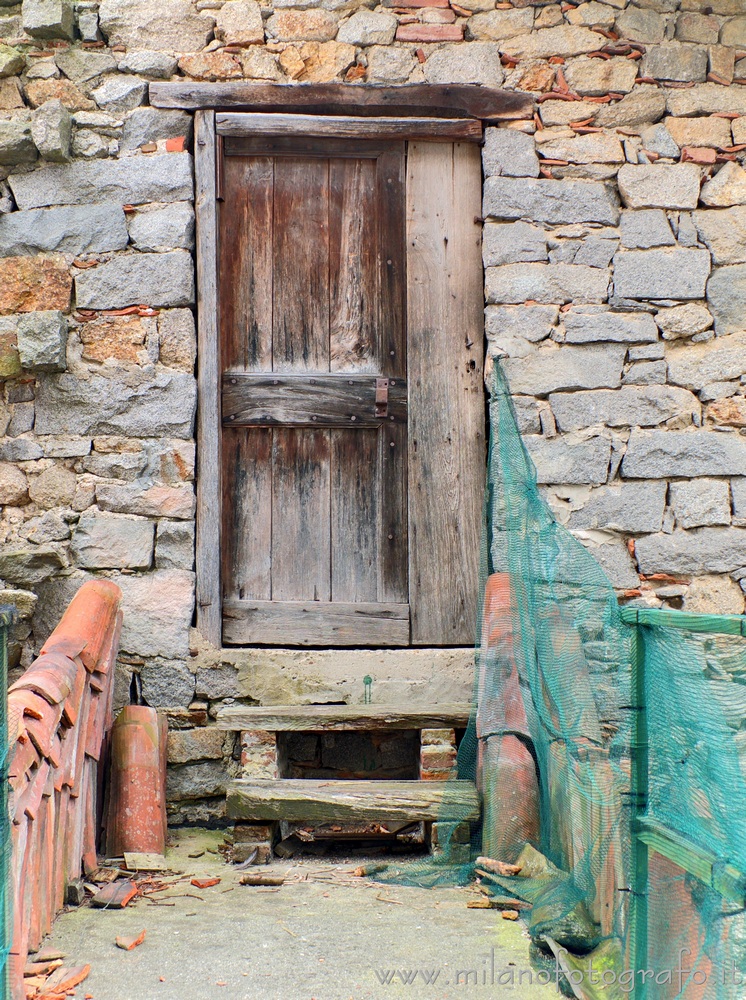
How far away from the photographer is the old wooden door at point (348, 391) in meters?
4.27

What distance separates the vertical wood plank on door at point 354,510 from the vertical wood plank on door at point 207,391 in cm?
52

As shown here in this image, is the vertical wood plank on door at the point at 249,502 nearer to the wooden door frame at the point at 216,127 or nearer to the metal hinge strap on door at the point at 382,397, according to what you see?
the wooden door frame at the point at 216,127

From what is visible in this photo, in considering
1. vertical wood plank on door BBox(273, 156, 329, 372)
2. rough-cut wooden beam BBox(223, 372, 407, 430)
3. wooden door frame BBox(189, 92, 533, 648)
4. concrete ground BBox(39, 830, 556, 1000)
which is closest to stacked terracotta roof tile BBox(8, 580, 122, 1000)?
concrete ground BBox(39, 830, 556, 1000)

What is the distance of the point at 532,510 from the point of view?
139 inches

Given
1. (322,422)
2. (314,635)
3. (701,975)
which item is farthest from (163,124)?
(701,975)

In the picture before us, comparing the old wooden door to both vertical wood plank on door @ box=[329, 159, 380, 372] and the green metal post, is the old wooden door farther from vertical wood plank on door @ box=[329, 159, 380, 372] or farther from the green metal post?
the green metal post

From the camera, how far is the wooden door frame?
4.19 m

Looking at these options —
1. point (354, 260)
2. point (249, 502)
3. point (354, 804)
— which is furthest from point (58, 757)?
point (354, 260)

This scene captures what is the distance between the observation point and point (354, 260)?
4.35 metres

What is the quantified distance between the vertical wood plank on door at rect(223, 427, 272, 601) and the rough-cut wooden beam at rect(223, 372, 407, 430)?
80 millimetres

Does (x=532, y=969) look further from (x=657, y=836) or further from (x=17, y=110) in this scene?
(x=17, y=110)

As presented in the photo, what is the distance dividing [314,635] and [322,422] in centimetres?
94

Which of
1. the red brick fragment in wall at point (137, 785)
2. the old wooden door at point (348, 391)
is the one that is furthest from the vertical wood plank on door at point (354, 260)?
the red brick fragment in wall at point (137, 785)

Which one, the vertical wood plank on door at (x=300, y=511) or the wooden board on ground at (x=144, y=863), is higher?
the vertical wood plank on door at (x=300, y=511)
